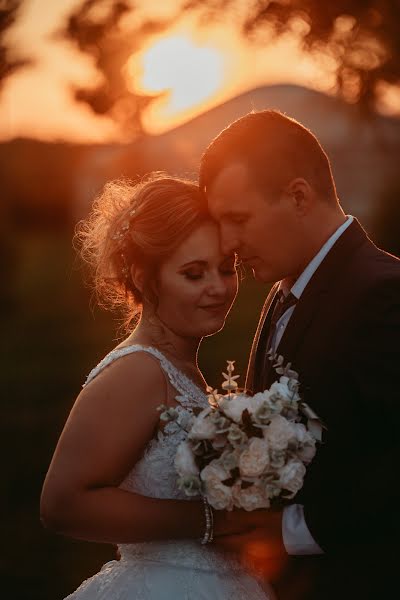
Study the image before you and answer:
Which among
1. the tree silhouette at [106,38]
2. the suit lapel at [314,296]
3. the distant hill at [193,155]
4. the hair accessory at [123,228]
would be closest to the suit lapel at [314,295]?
the suit lapel at [314,296]

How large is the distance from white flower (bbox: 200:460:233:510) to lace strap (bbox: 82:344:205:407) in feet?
1.83

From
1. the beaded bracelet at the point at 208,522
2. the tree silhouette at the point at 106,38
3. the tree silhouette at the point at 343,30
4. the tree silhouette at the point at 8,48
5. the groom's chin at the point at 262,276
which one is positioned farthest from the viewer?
the tree silhouette at the point at 343,30

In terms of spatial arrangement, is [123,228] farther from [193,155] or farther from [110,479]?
[193,155]

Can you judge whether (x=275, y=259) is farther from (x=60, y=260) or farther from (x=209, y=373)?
(x=60, y=260)

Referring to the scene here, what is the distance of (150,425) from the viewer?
409cm

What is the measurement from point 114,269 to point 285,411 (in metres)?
1.26

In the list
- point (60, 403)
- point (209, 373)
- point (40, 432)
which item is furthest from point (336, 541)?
point (209, 373)

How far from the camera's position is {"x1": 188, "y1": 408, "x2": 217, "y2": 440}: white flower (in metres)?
3.71

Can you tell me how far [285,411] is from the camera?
373cm

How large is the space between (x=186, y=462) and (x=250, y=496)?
0.26m

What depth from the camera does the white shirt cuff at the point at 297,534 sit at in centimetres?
388

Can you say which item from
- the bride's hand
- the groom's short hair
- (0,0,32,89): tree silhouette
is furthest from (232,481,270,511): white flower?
(0,0,32,89): tree silhouette

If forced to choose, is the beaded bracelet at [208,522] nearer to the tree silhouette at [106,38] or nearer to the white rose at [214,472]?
the white rose at [214,472]

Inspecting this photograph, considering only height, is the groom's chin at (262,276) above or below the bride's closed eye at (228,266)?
below
